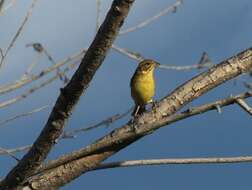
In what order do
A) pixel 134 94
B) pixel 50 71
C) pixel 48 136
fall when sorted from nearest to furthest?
pixel 48 136
pixel 50 71
pixel 134 94

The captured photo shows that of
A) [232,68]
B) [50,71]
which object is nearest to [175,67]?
[232,68]

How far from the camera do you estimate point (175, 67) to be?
4543 millimetres

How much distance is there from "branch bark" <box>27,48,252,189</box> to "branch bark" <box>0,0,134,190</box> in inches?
11.9

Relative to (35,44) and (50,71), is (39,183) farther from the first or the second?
(35,44)

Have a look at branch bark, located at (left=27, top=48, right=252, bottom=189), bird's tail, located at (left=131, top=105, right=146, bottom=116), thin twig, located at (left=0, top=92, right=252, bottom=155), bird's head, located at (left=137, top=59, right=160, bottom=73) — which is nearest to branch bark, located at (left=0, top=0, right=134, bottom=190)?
branch bark, located at (left=27, top=48, right=252, bottom=189)

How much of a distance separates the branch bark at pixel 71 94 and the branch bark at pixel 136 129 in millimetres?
301

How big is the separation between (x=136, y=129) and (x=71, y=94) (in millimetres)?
974

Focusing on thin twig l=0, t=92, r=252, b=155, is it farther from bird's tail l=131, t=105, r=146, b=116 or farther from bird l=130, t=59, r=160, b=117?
bird l=130, t=59, r=160, b=117

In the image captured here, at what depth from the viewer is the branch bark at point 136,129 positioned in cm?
365

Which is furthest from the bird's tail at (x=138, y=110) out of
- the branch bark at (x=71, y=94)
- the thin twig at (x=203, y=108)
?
the branch bark at (x=71, y=94)

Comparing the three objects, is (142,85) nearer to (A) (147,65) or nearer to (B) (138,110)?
(A) (147,65)

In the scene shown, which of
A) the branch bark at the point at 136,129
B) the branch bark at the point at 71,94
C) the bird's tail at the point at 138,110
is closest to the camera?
the branch bark at the point at 71,94

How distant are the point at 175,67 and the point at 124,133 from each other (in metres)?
0.94

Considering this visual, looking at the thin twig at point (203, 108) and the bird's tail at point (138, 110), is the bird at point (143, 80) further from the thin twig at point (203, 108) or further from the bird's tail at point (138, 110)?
the thin twig at point (203, 108)
